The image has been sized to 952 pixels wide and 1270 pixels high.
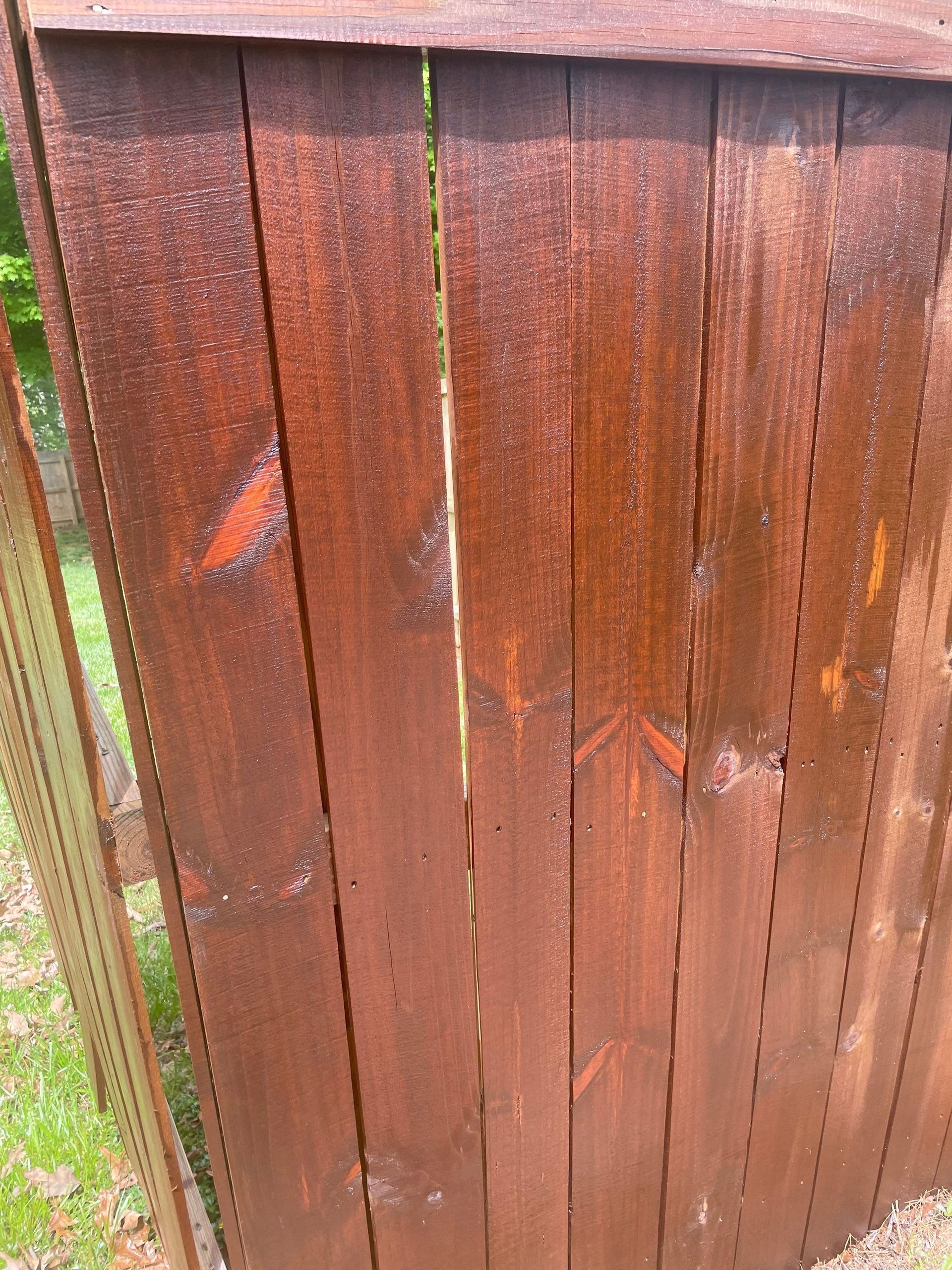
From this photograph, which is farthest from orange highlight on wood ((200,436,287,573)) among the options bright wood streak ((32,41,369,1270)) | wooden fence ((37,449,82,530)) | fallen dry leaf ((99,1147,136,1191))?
wooden fence ((37,449,82,530))

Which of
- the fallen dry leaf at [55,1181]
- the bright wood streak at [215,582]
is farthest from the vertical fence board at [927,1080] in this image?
the fallen dry leaf at [55,1181]

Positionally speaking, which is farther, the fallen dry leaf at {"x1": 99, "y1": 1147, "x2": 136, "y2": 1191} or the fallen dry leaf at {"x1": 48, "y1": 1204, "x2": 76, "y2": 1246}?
the fallen dry leaf at {"x1": 99, "y1": 1147, "x2": 136, "y2": 1191}

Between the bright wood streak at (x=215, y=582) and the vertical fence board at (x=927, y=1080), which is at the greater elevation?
the bright wood streak at (x=215, y=582)

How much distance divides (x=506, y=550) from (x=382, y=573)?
0.18 meters

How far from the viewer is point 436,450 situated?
116 centimetres

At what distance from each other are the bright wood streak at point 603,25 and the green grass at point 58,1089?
2278 mm

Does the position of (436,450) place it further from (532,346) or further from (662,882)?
(662,882)

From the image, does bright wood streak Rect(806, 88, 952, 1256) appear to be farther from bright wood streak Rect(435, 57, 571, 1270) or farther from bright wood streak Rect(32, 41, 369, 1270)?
bright wood streak Rect(32, 41, 369, 1270)

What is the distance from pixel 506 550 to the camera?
1.25 metres

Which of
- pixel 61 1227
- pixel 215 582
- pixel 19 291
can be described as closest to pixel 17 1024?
pixel 61 1227

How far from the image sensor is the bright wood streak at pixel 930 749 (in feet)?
4.80

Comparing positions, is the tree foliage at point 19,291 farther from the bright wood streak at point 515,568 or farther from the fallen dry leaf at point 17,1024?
the bright wood streak at point 515,568

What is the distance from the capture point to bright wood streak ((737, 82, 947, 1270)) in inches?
50.8

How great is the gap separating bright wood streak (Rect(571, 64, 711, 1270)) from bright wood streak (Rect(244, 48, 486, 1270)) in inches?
8.6
